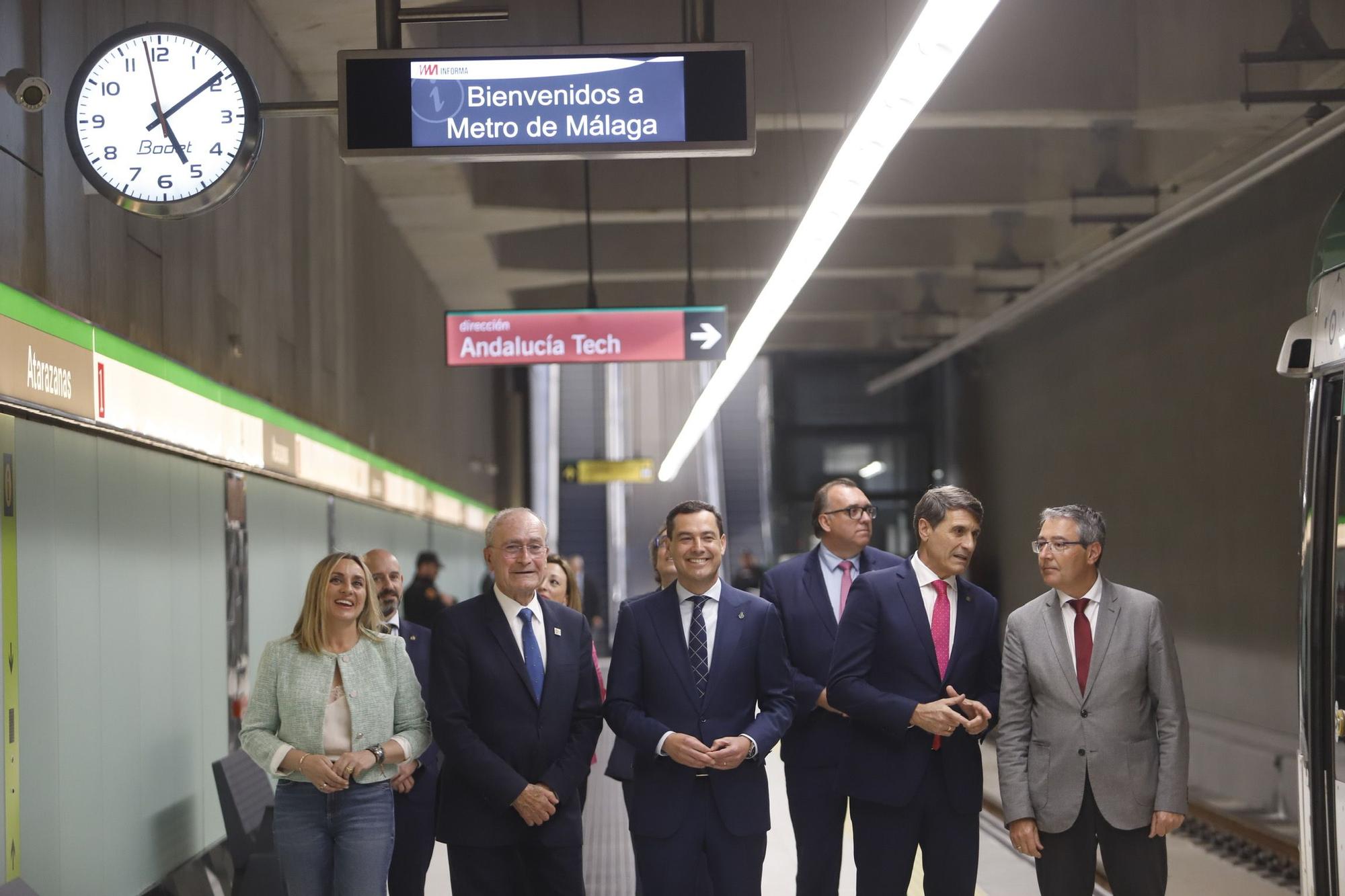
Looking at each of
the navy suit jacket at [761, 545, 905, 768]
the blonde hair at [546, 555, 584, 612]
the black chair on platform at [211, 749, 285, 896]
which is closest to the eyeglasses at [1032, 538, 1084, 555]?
the navy suit jacket at [761, 545, 905, 768]

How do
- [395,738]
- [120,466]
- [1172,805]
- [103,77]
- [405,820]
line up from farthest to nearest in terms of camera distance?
[120,466]
[405,820]
[103,77]
[395,738]
[1172,805]

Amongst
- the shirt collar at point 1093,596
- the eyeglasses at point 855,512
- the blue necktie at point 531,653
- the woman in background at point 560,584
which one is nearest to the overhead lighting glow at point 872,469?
the woman in background at point 560,584

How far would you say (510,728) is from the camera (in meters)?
3.91

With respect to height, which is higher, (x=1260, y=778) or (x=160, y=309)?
(x=160, y=309)

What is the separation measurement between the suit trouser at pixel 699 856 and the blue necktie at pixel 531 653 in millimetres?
492

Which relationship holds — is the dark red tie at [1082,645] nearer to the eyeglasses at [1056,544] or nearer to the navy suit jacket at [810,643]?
the eyeglasses at [1056,544]

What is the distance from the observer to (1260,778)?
954 cm

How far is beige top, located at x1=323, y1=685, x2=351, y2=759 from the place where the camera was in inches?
165

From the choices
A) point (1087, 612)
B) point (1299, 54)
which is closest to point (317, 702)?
point (1087, 612)

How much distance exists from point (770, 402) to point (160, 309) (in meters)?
17.4

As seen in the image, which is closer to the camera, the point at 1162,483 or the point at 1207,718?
the point at 1207,718

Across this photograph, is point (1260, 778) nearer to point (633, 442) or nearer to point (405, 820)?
point (405, 820)

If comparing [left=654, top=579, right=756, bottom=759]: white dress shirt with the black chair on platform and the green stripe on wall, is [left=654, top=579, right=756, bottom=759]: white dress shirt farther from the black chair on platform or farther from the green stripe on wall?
the black chair on platform

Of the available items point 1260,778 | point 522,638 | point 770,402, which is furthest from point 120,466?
point 770,402
